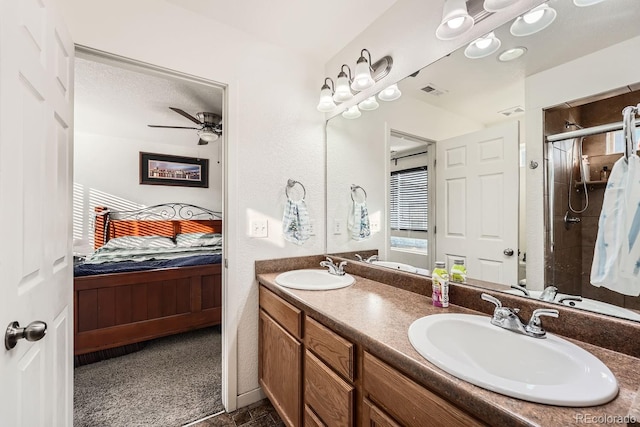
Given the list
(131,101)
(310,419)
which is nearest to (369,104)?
(310,419)

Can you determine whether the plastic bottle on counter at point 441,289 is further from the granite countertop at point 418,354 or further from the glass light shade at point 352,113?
the glass light shade at point 352,113

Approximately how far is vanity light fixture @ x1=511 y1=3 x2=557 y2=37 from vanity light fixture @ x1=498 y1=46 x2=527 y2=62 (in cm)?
5

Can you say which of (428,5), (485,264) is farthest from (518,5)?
(485,264)

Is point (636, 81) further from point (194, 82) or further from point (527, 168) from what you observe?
point (194, 82)

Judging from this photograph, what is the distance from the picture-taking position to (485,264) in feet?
4.00

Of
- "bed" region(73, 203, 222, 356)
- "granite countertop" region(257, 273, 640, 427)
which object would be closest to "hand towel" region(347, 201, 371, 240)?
"granite countertop" region(257, 273, 640, 427)

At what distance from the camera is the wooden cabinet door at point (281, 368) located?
131cm

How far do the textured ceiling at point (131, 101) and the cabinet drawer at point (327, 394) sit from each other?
1696mm

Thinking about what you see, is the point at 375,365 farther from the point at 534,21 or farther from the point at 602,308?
the point at 534,21

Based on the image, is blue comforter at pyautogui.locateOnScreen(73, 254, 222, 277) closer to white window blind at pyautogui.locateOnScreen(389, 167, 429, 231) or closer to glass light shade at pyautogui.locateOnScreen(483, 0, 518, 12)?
white window blind at pyautogui.locateOnScreen(389, 167, 429, 231)

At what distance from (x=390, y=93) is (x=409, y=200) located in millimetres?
639

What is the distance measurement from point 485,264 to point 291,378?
107 centimetres

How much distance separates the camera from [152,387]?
6.29 ft

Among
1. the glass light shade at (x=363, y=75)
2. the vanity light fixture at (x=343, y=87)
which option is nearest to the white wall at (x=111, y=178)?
the vanity light fixture at (x=343, y=87)
